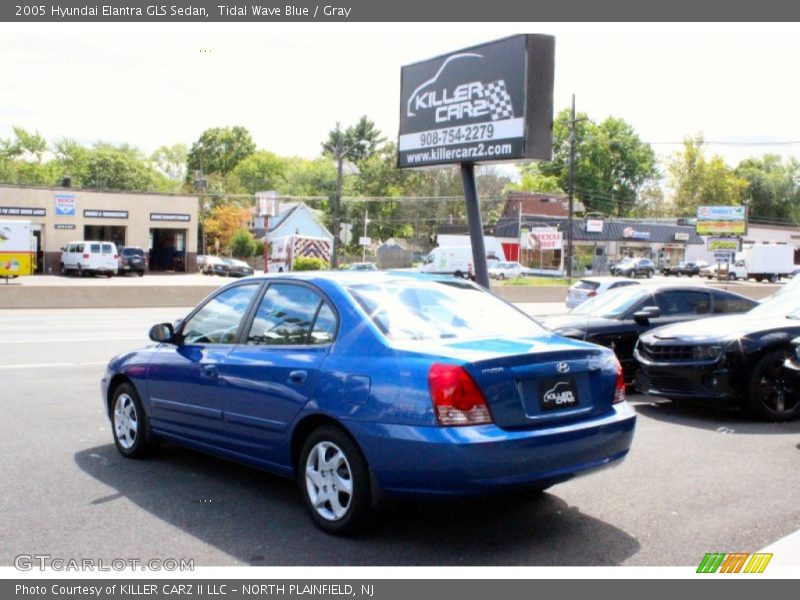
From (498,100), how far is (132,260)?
3998 centimetres

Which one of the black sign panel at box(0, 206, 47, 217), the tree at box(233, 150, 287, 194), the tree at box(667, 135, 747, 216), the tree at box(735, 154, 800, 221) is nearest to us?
the black sign panel at box(0, 206, 47, 217)

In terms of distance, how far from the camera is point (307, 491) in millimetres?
5125

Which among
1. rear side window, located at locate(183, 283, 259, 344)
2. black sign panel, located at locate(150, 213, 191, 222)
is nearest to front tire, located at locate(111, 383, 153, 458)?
rear side window, located at locate(183, 283, 259, 344)

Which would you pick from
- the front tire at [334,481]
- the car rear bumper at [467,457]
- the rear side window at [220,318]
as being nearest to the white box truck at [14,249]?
the rear side window at [220,318]

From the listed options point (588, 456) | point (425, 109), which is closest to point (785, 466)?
point (588, 456)

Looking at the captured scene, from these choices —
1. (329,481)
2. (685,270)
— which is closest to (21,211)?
(329,481)

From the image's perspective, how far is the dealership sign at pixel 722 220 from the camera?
6138cm

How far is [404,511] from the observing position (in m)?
5.54

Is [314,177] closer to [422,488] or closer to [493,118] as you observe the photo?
[493,118]

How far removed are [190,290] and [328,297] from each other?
24.9 m

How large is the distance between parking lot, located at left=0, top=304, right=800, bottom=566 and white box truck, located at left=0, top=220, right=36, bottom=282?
34.4 meters

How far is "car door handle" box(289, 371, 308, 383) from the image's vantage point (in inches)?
203

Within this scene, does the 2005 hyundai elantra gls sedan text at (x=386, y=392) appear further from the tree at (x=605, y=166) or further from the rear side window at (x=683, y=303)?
the tree at (x=605, y=166)

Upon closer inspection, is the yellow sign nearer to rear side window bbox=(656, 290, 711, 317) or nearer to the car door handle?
rear side window bbox=(656, 290, 711, 317)
